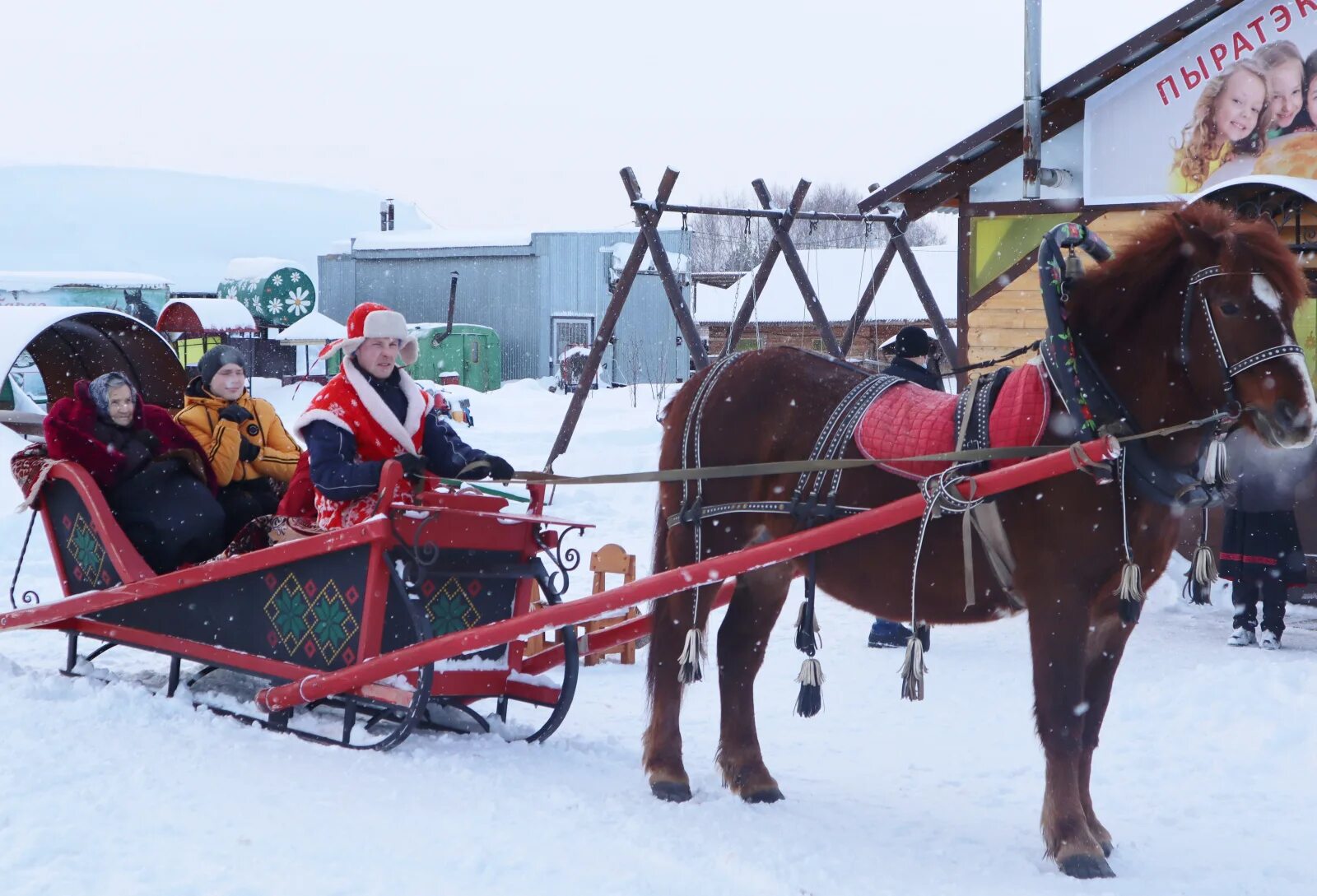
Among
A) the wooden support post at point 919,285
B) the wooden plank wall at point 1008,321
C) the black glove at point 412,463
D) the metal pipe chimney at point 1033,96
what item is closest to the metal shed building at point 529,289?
the wooden support post at point 919,285

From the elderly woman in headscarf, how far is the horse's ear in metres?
4.08

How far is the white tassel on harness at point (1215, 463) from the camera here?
353 cm

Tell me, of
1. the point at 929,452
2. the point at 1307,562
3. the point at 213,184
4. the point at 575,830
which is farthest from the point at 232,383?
the point at 213,184

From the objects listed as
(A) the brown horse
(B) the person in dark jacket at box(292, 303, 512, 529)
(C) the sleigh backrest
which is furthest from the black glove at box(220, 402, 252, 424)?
(A) the brown horse

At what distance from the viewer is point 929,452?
3.98m

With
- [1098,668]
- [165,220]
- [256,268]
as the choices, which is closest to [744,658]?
[1098,668]

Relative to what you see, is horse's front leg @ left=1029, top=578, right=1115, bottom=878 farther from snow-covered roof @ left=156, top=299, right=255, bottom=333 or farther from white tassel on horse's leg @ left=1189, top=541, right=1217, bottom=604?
snow-covered roof @ left=156, top=299, right=255, bottom=333

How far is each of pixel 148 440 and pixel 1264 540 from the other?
231 inches

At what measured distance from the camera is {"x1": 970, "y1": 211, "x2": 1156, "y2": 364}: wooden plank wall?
9.33m

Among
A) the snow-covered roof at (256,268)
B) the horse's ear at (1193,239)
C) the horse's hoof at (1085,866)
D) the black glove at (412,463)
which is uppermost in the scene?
the snow-covered roof at (256,268)

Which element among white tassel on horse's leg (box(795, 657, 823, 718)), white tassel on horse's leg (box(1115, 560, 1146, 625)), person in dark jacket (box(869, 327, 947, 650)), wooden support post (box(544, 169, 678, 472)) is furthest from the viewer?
wooden support post (box(544, 169, 678, 472))

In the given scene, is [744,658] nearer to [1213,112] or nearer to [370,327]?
[370,327]

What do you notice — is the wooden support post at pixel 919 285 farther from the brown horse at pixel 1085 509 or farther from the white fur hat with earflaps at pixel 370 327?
the white fur hat with earflaps at pixel 370 327

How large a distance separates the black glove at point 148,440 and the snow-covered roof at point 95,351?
6.83ft
